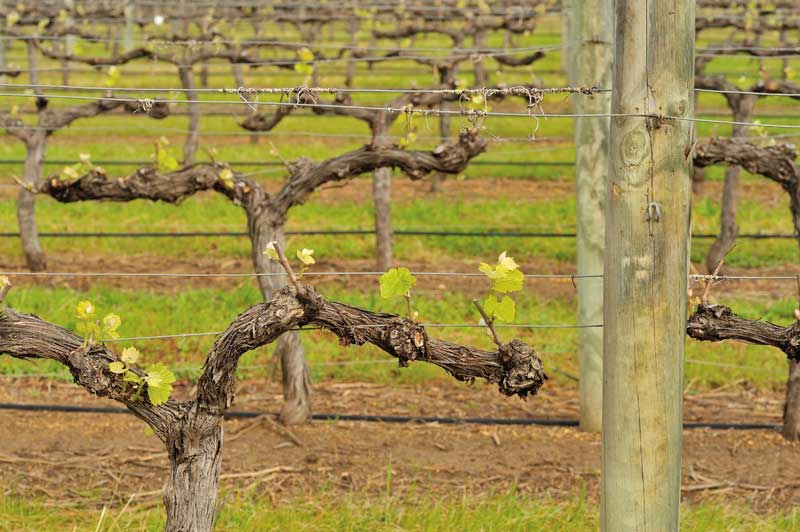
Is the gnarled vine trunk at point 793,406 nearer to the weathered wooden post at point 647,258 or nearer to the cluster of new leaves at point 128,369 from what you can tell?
the weathered wooden post at point 647,258

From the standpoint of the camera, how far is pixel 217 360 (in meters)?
3.08

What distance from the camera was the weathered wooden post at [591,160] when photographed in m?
4.89

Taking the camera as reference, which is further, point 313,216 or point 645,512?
point 313,216

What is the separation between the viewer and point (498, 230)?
9000mm

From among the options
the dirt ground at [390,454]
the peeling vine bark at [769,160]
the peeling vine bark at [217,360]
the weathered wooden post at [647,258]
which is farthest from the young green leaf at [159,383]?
the peeling vine bark at [769,160]

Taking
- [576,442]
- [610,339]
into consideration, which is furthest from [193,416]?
[576,442]

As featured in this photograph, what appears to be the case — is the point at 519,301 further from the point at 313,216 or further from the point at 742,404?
the point at 313,216

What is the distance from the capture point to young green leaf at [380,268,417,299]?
2885 mm

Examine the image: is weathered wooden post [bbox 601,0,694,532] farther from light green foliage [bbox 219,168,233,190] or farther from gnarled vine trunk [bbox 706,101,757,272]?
gnarled vine trunk [bbox 706,101,757,272]

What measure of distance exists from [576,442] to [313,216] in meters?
4.72

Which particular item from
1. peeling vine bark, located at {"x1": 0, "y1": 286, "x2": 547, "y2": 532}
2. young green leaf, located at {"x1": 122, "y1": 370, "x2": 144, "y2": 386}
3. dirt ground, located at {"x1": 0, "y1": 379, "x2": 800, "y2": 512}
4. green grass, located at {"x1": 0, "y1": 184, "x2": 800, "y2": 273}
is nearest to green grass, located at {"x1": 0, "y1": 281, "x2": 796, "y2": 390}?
dirt ground, located at {"x1": 0, "y1": 379, "x2": 800, "y2": 512}

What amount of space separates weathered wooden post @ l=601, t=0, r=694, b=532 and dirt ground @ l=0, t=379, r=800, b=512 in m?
1.83

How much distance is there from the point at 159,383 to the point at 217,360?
6.9 inches

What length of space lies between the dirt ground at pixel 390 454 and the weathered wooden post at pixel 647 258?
1.83m
